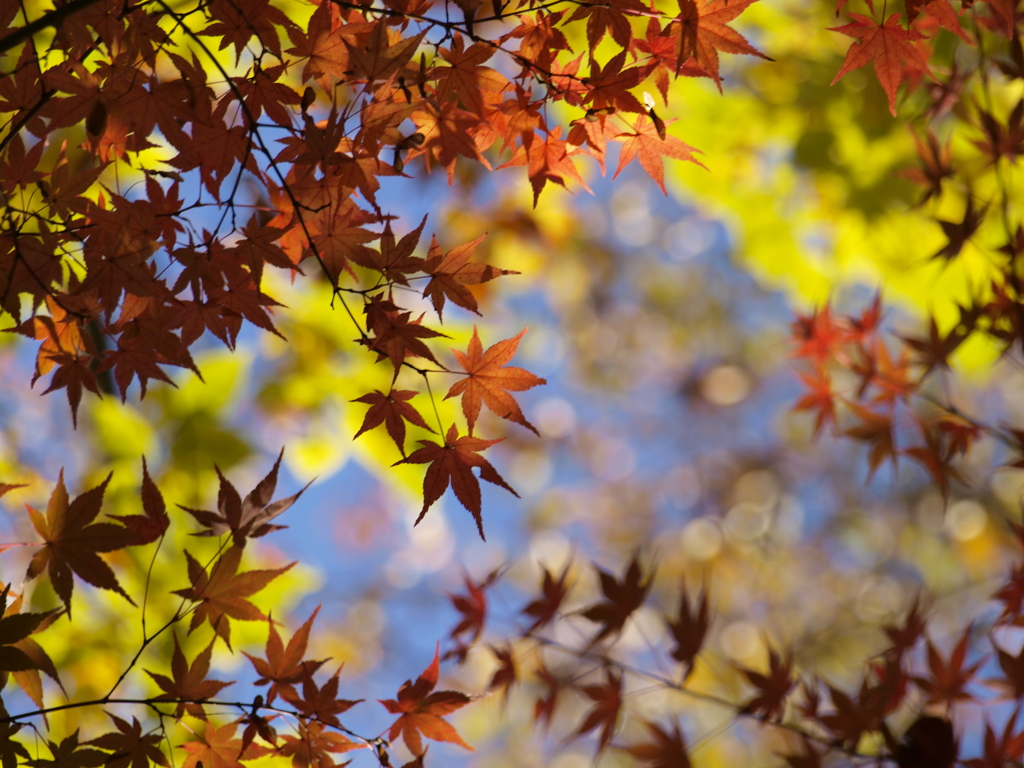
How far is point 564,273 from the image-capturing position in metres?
7.86

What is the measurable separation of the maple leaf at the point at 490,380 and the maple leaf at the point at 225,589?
1.01ft

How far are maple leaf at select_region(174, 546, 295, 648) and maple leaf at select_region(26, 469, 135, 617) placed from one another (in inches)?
3.7

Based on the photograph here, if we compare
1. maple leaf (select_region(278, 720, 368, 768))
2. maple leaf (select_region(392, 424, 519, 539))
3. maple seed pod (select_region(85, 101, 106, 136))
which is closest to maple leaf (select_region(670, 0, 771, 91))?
maple leaf (select_region(392, 424, 519, 539))

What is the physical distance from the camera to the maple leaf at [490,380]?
90 cm

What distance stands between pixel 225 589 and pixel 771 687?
964 millimetres

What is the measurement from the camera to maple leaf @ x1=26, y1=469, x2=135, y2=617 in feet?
2.89

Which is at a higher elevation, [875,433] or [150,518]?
[875,433]

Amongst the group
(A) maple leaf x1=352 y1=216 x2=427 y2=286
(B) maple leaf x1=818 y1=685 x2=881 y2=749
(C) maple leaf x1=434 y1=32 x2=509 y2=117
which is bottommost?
(B) maple leaf x1=818 y1=685 x2=881 y2=749

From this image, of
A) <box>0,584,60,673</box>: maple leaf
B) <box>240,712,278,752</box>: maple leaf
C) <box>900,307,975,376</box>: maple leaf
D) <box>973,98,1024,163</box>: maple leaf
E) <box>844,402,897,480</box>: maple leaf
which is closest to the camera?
<box>0,584,60,673</box>: maple leaf

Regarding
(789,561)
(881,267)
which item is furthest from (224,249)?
(789,561)

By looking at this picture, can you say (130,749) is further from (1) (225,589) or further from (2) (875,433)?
(2) (875,433)

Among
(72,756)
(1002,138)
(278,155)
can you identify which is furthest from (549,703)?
(1002,138)

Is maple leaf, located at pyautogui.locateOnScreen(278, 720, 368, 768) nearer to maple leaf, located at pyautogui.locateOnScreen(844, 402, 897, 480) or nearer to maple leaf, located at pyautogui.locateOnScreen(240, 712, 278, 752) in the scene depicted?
maple leaf, located at pyautogui.locateOnScreen(240, 712, 278, 752)

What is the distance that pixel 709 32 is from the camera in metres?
0.89
